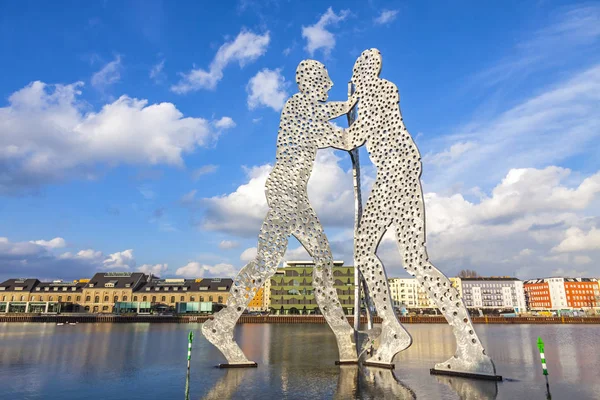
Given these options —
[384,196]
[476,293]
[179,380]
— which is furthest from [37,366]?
[476,293]

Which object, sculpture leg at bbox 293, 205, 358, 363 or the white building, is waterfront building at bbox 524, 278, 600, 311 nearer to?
the white building

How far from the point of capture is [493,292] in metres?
107

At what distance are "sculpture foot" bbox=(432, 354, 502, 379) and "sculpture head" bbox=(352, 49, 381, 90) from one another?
10065 millimetres

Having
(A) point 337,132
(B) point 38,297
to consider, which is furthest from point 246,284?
(B) point 38,297

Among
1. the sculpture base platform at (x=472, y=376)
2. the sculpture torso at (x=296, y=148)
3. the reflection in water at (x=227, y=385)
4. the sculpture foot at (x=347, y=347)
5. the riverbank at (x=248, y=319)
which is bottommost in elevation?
the reflection in water at (x=227, y=385)

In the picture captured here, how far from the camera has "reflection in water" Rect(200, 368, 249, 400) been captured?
1210 centimetres

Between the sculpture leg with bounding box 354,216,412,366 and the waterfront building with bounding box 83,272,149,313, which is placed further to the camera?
the waterfront building with bounding box 83,272,149,313

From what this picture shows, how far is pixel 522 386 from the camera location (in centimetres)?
1339

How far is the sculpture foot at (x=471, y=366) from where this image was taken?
13.7m

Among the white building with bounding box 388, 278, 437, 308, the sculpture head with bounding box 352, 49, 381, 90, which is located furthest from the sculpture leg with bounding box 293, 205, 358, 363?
the white building with bounding box 388, 278, 437, 308

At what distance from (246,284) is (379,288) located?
15.4ft

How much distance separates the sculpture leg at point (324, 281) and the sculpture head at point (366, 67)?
517 cm

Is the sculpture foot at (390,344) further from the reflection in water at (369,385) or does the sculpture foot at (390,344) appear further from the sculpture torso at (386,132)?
the sculpture torso at (386,132)

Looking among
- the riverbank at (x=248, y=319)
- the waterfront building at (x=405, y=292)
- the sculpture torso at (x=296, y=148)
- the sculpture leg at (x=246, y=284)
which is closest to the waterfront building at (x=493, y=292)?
the waterfront building at (x=405, y=292)
